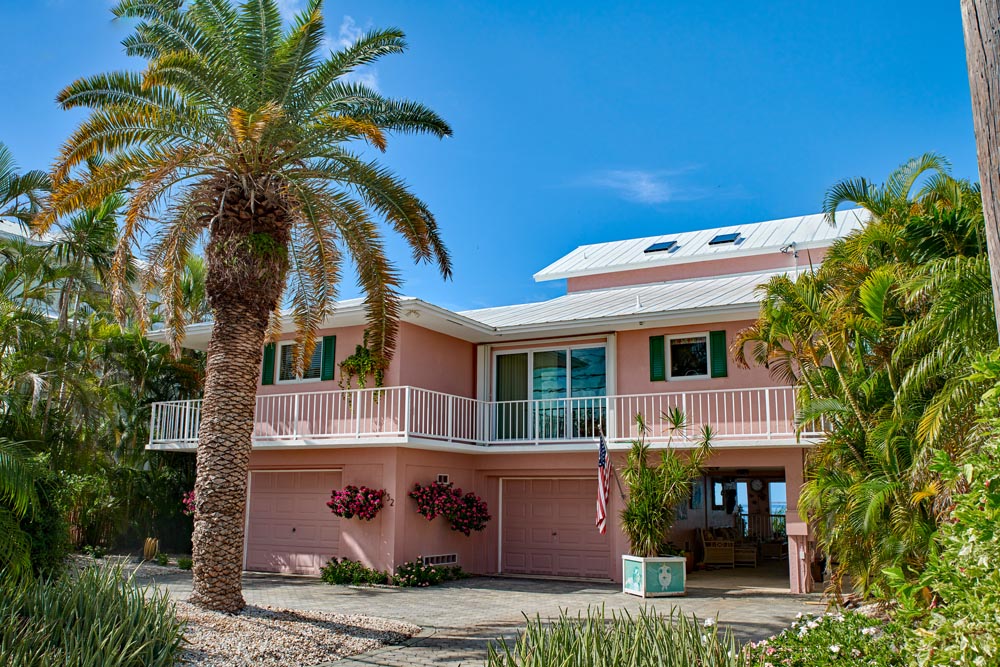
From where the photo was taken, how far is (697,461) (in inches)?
593

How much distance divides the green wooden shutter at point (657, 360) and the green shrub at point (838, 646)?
11737 millimetres

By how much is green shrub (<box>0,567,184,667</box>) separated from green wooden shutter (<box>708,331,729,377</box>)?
1157cm

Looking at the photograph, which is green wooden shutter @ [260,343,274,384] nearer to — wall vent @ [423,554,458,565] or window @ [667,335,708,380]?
wall vent @ [423,554,458,565]

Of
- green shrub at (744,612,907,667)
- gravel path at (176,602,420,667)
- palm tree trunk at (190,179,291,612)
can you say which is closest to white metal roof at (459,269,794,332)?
palm tree trunk at (190,179,291,612)

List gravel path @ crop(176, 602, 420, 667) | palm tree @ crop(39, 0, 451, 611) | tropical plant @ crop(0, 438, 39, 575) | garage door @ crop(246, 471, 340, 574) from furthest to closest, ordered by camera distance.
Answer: garage door @ crop(246, 471, 340, 574), palm tree @ crop(39, 0, 451, 611), gravel path @ crop(176, 602, 420, 667), tropical plant @ crop(0, 438, 39, 575)

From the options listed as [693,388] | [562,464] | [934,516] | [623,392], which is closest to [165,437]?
[562,464]

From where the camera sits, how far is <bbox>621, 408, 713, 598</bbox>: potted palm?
572 inches

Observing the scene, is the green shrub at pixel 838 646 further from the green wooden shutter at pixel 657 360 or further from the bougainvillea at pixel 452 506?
the green wooden shutter at pixel 657 360

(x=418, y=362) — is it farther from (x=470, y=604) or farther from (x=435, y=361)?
(x=470, y=604)

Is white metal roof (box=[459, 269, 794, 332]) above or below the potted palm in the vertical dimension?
above

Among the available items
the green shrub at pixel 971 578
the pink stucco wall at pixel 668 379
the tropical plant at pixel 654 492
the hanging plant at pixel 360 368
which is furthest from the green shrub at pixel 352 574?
the green shrub at pixel 971 578

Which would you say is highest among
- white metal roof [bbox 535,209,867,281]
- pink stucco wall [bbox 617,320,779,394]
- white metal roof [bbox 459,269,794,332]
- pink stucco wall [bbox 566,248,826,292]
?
white metal roof [bbox 535,209,867,281]

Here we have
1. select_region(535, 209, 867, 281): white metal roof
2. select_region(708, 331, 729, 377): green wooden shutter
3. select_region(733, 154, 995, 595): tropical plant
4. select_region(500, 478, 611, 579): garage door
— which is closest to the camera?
select_region(733, 154, 995, 595): tropical plant

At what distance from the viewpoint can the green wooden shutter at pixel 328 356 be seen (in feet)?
61.6
